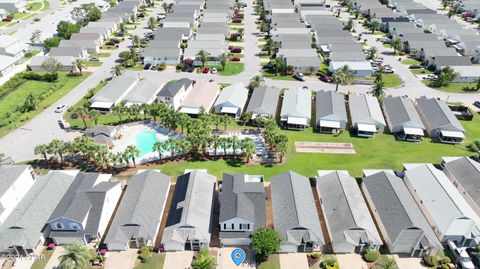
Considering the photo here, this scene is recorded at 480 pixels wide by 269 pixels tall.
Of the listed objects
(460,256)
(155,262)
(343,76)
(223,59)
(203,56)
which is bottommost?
(155,262)

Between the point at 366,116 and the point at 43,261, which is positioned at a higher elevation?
the point at 366,116

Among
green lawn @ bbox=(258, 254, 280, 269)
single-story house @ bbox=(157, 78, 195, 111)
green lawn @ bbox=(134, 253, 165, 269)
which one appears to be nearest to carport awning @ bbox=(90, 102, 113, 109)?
single-story house @ bbox=(157, 78, 195, 111)

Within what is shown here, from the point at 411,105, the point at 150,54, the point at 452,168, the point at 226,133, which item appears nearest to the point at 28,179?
the point at 226,133

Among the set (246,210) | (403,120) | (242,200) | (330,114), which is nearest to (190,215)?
(242,200)

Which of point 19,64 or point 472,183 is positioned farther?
point 19,64

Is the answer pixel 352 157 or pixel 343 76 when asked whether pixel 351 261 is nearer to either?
pixel 352 157

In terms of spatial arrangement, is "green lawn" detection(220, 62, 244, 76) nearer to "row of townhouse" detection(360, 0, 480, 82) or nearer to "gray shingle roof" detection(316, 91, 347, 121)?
"gray shingle roof" detection(316, 91, 347, 121)

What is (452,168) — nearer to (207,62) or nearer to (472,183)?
(472,183)

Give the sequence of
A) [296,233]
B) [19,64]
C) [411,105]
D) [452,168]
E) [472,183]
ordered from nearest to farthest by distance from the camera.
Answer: [296,233] < [472,183] < [452,168] < [411,105] < [19,64]

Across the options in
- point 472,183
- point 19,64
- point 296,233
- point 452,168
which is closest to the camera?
point 296,233
